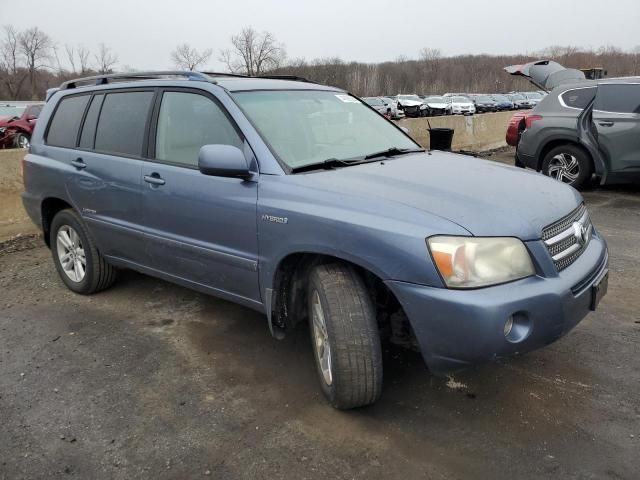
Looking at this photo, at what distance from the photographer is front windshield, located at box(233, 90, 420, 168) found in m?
3.18

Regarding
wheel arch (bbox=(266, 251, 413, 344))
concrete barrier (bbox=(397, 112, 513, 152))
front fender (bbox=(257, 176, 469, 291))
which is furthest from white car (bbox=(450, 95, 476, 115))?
front fender (bbox=(257, 176, 469, 291))

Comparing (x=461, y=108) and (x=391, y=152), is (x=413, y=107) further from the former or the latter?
(x=391, y=152)

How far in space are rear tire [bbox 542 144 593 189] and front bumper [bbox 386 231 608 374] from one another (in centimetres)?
630

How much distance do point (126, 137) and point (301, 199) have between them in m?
1.77

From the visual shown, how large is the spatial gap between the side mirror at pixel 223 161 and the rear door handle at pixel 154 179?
659mm

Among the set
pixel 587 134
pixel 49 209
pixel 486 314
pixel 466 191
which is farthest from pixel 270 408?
pixel 587 134

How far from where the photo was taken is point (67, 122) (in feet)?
14.7

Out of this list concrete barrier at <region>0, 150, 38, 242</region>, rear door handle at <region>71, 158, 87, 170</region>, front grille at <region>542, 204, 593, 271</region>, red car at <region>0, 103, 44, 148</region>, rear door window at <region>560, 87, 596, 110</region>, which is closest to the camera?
front grille at <region>542, 204, 593, 271</region>

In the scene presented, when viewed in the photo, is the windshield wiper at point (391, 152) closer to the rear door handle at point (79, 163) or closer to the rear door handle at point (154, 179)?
the rear door handle at point (154, 179)

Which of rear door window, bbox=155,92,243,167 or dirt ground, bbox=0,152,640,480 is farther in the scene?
rear door window, bbox=155,92,243,167

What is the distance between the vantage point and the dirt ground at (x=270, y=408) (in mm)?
2459

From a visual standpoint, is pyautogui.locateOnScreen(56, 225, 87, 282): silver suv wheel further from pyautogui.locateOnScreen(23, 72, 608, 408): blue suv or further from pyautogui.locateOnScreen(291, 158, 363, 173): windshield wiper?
pyautogui.locateOnScreen(291, 158, 363, 173): windshield wiper

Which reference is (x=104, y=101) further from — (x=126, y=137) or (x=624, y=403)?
(x=624, y=403)

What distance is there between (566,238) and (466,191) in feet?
1.82
